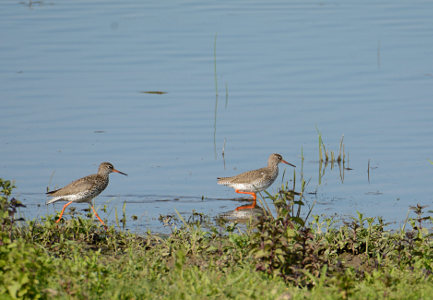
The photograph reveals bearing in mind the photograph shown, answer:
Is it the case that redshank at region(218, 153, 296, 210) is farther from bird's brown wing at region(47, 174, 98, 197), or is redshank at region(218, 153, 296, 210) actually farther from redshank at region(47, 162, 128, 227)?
bird's brown wing at region(47, 174, 98, 197)

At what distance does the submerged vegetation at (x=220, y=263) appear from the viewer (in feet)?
19.9

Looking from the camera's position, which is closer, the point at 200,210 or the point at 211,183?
the point at 200,210

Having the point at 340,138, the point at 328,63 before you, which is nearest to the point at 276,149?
the point at 340,138

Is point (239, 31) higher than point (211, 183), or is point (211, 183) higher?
point (239, 31)

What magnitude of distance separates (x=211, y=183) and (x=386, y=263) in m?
5.12

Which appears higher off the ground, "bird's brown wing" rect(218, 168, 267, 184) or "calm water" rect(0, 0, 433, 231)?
"calm water" rect(0, 0, 433, 231)

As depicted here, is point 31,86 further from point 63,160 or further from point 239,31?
point 239,31

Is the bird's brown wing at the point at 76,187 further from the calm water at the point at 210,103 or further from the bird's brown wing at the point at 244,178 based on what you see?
the bird's brown wing at the point at 244,178

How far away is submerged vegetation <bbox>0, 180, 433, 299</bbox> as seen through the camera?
6055 mm

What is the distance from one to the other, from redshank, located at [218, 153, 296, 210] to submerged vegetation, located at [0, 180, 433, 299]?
11.1 feet

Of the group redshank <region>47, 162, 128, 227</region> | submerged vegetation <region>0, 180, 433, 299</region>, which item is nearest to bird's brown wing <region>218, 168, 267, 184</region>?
redshank <region>47, 162, 128, 227</region>

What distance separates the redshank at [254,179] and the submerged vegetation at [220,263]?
3.38 m

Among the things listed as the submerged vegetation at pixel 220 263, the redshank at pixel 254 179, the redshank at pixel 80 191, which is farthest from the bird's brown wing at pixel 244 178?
the submerged vegetation at pixel 220 263

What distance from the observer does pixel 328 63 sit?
1847cm
